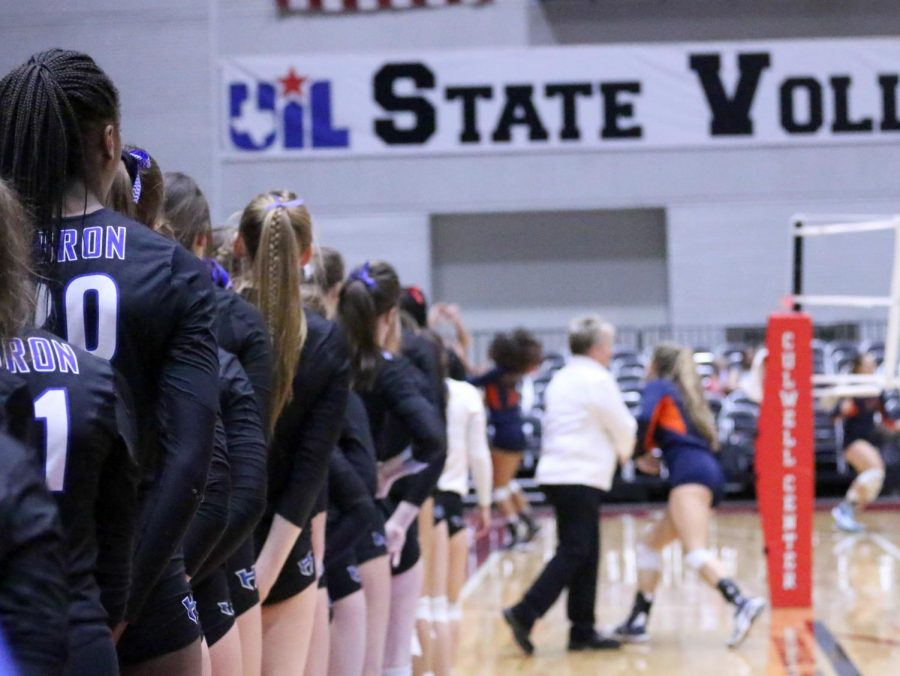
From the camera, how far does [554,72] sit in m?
15.8

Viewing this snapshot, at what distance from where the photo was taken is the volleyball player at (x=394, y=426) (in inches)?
165

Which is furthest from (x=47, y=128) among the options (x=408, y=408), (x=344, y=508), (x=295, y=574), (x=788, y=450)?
(x=788, y=450)

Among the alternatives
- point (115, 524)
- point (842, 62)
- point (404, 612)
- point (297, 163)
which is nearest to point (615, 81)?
point (842, 62)

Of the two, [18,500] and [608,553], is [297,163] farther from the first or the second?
[18,500]

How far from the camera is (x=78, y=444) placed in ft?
4.89

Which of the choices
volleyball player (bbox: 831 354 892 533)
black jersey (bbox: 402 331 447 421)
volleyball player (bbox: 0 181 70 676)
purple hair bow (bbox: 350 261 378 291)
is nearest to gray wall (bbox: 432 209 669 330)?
volleyball player (bbox: 831 354 892 533)

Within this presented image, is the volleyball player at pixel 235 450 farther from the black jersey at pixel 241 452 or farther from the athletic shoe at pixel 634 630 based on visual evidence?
the athletic shoe at pixel 634 630

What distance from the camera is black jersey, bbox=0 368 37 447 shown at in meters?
1.35

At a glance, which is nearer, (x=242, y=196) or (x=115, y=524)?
(x=115, y=524)

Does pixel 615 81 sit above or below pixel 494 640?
above

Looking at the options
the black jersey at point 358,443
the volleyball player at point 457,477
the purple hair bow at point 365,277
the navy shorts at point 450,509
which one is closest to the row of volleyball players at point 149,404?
the black jersey at point 358,443

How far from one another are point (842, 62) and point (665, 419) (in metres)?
9.65

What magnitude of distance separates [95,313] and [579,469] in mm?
5100

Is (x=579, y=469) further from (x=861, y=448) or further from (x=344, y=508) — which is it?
(x=861, y=448)
